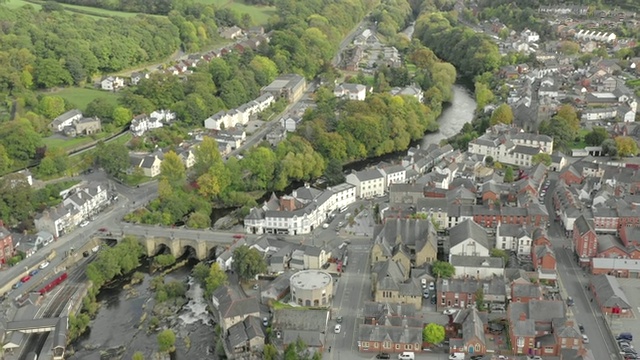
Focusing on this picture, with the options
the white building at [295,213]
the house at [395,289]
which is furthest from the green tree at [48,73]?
the house at [395,289]

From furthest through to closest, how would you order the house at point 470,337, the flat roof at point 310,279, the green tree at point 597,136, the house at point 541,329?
the green tree at point 597,136
the flat roof at point 310,279
the house at point 470,337
the house at point 541,329

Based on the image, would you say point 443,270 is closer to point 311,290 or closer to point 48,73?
point 311,290

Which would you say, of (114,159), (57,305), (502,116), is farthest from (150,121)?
(502,116)

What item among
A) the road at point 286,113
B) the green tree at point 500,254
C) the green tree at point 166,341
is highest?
the green tree at point 500,254

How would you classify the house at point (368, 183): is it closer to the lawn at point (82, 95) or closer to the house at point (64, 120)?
the house at point (64, 120)

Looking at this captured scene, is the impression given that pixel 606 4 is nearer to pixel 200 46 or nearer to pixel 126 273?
pixel 200 46

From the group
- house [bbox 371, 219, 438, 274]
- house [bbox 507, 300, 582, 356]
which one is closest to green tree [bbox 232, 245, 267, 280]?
house [bbox 371, 219, 438, 274]

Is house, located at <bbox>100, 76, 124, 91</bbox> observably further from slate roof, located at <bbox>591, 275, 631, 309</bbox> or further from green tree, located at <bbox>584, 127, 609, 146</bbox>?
slate roof, located at <bbox>591, 275, 631, 309</bbox>
